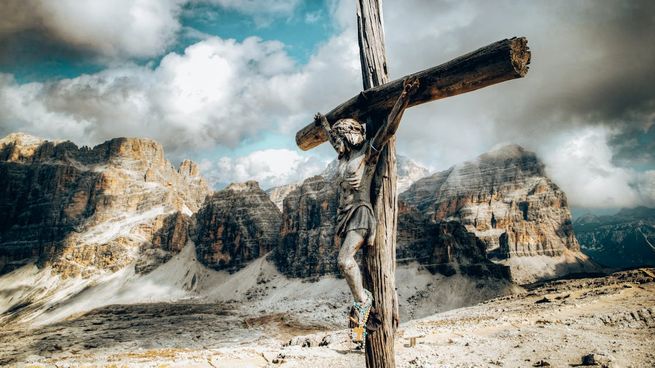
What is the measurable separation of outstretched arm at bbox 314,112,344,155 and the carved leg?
1.24m

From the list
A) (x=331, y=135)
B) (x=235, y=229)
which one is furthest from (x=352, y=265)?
(x=235, y=229)

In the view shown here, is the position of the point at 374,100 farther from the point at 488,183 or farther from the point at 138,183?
the point at 488,183

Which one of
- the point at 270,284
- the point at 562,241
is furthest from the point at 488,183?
the point at 270,284

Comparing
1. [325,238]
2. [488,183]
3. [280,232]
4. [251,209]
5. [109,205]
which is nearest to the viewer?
[325,238]

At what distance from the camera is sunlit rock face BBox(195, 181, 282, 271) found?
129 meters

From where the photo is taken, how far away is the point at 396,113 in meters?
4.61

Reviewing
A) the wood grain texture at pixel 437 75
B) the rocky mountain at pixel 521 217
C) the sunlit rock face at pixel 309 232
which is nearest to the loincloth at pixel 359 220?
the wood grain texture at pixel 437 75

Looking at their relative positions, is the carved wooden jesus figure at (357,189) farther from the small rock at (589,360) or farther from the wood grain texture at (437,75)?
the small rock at (589,360)

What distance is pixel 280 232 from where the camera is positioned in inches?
4899

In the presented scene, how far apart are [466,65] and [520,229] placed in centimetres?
19538

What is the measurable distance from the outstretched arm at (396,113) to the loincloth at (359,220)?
2.53ft

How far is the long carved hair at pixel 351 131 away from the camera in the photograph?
4.99 meters

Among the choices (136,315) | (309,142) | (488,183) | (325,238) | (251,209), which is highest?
(488,183)

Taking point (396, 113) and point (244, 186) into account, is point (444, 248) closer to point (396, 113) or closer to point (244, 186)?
point (244, 186)
